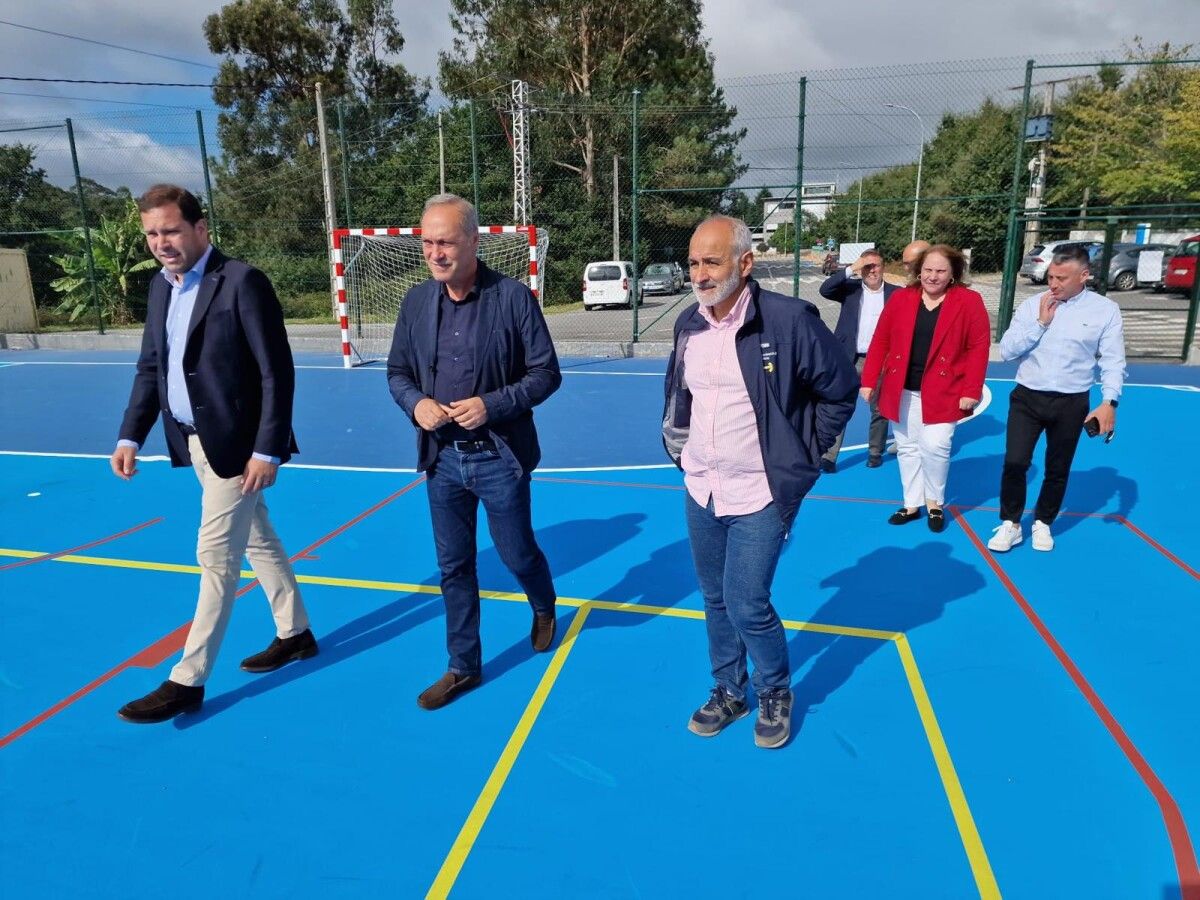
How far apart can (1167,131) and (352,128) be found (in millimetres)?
24468

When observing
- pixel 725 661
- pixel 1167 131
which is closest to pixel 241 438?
pixel 725 661

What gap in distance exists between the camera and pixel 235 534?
10.1 feet

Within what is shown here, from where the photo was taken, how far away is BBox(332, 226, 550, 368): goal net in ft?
43.7

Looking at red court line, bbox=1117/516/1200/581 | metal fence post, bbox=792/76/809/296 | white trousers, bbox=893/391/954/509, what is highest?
metal fence post, bbox=792/76/809/296

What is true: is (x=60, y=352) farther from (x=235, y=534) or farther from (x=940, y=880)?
(x=940, y=880)

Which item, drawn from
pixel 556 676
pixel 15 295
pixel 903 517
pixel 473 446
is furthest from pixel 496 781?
pixel 15 295

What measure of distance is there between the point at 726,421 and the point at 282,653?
7.54 feet

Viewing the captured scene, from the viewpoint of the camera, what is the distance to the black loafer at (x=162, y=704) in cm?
310

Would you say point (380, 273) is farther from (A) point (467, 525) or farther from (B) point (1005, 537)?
(A) point (467, 525)

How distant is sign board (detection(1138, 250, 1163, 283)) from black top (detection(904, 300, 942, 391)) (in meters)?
21.2

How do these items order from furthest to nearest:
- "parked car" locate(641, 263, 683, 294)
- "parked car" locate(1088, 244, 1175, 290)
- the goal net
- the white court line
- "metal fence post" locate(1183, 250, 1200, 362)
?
"parked car" locate(641, 263, 683, 294)
"parked car" locate(1088, 244, 1175, 290)
the goal net
"metal fence post" locate(1183, 250, 1200, 362)
the white court line

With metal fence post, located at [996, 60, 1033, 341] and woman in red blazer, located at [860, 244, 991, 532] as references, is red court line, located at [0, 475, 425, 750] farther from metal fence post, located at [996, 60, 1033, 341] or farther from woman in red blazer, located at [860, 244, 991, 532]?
A: metal fence post, located at [996, 60, 1033, 341]

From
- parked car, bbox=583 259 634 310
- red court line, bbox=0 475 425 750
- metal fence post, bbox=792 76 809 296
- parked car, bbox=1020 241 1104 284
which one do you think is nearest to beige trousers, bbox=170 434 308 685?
red court line, bbox=0 475 425 750

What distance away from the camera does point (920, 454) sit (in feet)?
17.1
